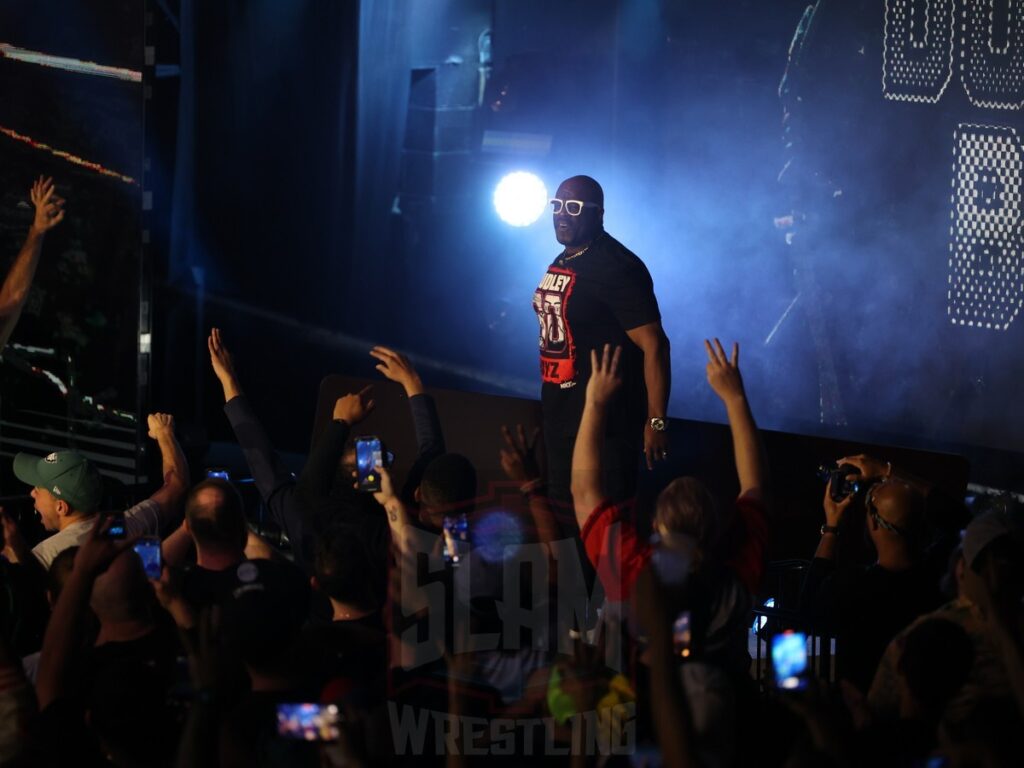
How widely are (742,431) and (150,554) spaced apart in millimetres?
1759

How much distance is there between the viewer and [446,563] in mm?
3967

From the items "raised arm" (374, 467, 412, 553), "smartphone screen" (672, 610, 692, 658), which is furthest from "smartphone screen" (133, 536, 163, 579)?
"smartphone screen" (672, 610, 692, 658)

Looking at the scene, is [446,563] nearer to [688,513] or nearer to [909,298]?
[688,513]

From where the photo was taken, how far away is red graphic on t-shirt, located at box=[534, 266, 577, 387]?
19.9ft

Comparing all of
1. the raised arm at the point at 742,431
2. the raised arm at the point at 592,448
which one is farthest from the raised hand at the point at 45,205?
the raised arm at the point at 742,431

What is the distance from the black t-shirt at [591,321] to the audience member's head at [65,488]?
2.09 meters

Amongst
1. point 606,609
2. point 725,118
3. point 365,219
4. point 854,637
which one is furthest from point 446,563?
point 365,219

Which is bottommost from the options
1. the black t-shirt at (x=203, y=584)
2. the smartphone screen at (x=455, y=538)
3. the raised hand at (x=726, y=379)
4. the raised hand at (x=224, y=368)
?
the black t-shirt at (x=203, y=584)

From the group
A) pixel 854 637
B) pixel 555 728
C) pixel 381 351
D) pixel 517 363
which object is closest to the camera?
pixel 555 728

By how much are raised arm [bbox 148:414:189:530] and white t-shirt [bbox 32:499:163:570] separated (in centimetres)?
4

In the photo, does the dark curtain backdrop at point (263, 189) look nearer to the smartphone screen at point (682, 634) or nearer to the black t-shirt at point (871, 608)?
the black t-shirt at point (871, 608)

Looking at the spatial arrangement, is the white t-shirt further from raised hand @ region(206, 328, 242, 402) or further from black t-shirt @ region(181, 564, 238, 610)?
black t-shirt @ region(181, 564, 238, 610)

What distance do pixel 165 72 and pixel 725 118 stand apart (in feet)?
11.2

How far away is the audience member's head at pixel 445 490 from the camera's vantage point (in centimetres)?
424
